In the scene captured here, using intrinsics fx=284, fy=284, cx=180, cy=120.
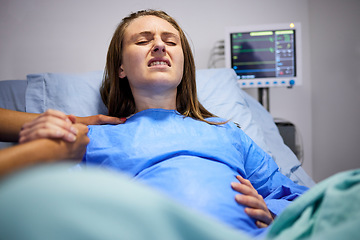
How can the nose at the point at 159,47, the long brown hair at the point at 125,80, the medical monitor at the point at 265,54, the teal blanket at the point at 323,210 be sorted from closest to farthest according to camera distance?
1. the teal blanket at the point at 323,210
2. the nose at the point at 159,47
3. the long brown hair at the point at 125,80
4. the medical monitor at the point at 265,54

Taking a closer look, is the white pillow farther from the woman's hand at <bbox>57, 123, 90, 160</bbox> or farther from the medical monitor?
the medical monitor

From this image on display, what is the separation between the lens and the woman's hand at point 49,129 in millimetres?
598

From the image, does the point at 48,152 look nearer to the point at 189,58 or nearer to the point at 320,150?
the point at 189,58

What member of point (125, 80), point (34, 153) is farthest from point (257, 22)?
point (34, 153)

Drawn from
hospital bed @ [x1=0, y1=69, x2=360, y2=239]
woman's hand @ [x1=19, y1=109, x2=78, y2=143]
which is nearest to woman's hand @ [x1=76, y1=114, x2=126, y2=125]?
woman's hand @ [x1=19, y1=109, x2=78, y2=143]

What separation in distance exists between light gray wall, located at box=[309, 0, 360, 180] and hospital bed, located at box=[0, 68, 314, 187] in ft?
2.57

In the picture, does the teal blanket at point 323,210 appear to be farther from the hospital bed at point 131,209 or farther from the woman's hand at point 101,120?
the woman's hand at point 101,120

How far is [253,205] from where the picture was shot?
708 mm

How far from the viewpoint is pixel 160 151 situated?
2.67ft

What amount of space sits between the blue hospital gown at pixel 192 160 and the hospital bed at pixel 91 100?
31cm

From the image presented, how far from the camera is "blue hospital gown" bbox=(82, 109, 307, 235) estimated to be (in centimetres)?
68

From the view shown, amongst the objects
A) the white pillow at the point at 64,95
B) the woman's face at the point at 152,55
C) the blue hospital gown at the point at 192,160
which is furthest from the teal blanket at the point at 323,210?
the white pillow at the point at 64,95

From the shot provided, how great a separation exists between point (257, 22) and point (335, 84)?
2.27 ft

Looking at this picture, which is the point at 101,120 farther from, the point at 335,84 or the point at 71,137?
the point at 335,84
